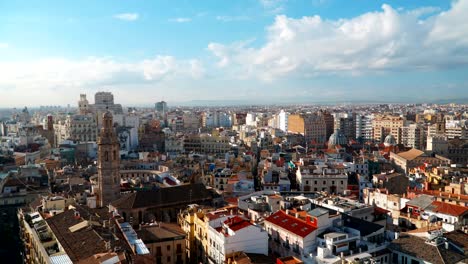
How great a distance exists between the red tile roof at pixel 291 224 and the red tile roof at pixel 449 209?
16515 mm

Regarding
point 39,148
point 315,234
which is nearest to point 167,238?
point 315,234

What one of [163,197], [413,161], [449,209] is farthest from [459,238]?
[413,161]

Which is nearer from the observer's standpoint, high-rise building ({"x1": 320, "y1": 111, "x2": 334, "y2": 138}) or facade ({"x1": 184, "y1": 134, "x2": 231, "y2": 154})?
facade ({"x1": 184, "y1": 134, "x2": 231, "y2": 154})

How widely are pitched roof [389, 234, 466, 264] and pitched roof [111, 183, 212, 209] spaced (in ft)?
79.4

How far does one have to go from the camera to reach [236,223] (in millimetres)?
36656

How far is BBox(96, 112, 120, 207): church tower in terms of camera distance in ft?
174

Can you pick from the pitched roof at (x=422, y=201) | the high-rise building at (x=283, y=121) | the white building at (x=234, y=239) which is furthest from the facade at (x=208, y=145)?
the white building at (x=234, y=239)

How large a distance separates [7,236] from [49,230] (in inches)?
685

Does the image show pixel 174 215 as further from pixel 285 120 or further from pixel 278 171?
pixel 285 120

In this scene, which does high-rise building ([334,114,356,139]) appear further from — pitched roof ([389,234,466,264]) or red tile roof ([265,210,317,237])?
pitched roof ([389,234,466,264])

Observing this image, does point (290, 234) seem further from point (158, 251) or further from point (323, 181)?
point (323, 181)

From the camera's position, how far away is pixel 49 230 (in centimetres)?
3747

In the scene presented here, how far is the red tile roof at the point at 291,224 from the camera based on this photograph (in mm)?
35625

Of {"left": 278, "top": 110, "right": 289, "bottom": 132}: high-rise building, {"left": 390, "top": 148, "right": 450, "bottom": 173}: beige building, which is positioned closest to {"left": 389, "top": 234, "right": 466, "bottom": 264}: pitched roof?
{"left": 390, "top": 148, "right": 450, "bottom": 173}: beige building
